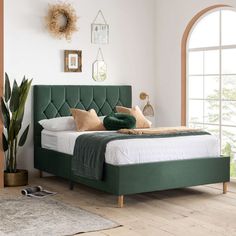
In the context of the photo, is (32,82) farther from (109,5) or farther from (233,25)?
(233,25)

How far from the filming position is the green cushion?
622 centimetres

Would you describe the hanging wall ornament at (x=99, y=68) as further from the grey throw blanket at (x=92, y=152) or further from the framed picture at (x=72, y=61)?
the grey throw blanket at (x=92, y=152)

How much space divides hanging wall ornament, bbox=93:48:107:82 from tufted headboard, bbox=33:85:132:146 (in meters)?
0.16

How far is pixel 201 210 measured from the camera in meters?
5.04

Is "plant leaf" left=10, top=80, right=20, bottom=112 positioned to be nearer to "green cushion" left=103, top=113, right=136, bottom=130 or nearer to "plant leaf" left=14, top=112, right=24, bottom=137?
"plant leaf" left=14, top=112, right=24, bottom=137

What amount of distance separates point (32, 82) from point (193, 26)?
2.30 m

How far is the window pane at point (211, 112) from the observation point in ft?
22.4

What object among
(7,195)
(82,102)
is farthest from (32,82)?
(7,195)

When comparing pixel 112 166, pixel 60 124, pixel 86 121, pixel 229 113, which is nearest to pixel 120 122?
pixel 86 121

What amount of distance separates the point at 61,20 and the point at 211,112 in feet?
7.61

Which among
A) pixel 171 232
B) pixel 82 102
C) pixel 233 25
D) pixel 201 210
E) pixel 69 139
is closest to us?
pixel 171 232

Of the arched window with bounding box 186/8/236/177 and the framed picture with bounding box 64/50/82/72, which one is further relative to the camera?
the framed picture with bounding box 64/50/82/72

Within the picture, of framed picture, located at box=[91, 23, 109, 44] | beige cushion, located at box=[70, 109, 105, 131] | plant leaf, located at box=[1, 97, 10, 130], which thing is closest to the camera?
plant leaf, located at box=[1, 97, 10, 130]

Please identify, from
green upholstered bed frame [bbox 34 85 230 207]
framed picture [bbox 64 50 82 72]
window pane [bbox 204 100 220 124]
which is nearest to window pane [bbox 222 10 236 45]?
window pane [bbox 204 100 220 124]
